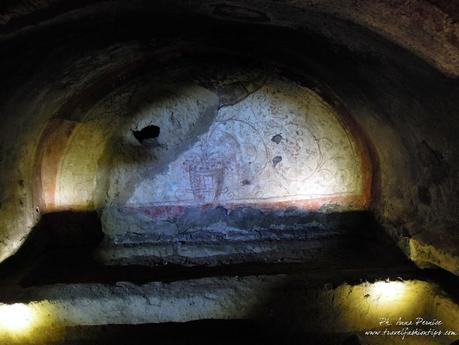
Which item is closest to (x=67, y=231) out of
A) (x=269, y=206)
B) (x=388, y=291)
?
(x=269, y=206)

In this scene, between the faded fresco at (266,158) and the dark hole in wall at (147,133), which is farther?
the dark hole in wall at (147,133)

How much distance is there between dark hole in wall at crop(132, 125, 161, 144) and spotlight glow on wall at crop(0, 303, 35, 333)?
214cm

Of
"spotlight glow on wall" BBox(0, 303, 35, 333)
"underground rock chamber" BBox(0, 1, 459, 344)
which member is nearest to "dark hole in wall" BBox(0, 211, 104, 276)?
"underground rock chamber" BBox(0, 1, 459, 344)

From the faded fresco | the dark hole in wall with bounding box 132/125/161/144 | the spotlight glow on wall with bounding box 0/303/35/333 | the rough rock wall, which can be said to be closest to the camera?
the rough rock wall

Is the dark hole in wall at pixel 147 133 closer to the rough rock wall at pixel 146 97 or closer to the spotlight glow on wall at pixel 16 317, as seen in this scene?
the rough rock wall at pixel 146 97

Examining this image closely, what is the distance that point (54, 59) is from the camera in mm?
2643

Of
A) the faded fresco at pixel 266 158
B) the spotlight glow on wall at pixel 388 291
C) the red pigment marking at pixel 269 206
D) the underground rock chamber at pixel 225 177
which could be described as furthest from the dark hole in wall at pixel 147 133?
the spotlight glow on wall at pixel 388 291

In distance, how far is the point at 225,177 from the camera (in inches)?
168

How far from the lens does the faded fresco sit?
4078 mm

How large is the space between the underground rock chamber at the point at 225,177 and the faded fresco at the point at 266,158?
2cm

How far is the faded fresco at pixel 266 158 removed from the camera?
4078 millimetres

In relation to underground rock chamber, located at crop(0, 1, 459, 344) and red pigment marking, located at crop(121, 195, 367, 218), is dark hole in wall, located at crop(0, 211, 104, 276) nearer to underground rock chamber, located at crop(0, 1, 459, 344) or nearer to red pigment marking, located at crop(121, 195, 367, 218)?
underground rock chamber, located at crop(0, 1, 459, 344)

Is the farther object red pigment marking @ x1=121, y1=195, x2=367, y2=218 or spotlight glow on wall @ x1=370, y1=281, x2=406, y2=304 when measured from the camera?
red pigment marking @ x1=121, y1=195, x2=367, y2=218

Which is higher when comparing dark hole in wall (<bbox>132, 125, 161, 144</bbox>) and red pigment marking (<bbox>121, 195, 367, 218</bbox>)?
dark hole in wall (<bbox>132, 125, 161, 144</bbox>)
